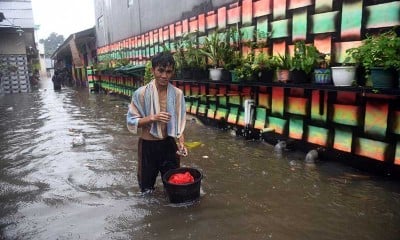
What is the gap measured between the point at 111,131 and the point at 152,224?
5.96 m

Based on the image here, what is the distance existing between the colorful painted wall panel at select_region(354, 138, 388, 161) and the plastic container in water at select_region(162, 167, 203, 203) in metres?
2.75

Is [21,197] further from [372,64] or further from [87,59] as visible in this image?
[87,59]

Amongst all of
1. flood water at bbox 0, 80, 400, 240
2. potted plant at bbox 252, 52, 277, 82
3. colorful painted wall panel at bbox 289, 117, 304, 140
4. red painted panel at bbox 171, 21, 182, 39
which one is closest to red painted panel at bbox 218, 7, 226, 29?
potted plant at bbox 252, 52, 277, 82

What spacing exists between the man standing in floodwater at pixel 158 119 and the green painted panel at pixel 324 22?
9.96 feet

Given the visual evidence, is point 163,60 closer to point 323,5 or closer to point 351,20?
point 351,20

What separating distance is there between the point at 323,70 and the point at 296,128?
160 cm

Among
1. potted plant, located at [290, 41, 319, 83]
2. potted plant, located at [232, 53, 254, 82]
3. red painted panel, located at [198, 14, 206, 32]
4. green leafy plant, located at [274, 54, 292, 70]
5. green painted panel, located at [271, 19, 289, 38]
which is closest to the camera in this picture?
potted plant, located at [290, 41, 319, 83]

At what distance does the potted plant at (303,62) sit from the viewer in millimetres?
5586

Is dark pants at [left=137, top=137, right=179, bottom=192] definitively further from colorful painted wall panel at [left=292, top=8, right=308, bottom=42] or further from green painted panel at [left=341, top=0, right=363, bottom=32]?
colorful painted wall panel at [left=292, top=8, right=308, bottom=42]

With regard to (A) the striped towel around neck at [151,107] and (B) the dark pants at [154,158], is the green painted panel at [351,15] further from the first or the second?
(B) the dark pants at [154,158]

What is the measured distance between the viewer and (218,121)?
9352 millimetres

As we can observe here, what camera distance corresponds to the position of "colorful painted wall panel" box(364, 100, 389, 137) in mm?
4897

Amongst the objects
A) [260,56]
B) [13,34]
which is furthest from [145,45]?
[13,34]

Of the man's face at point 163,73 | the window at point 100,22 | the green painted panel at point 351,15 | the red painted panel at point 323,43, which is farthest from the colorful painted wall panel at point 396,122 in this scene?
the window at point 100,22
